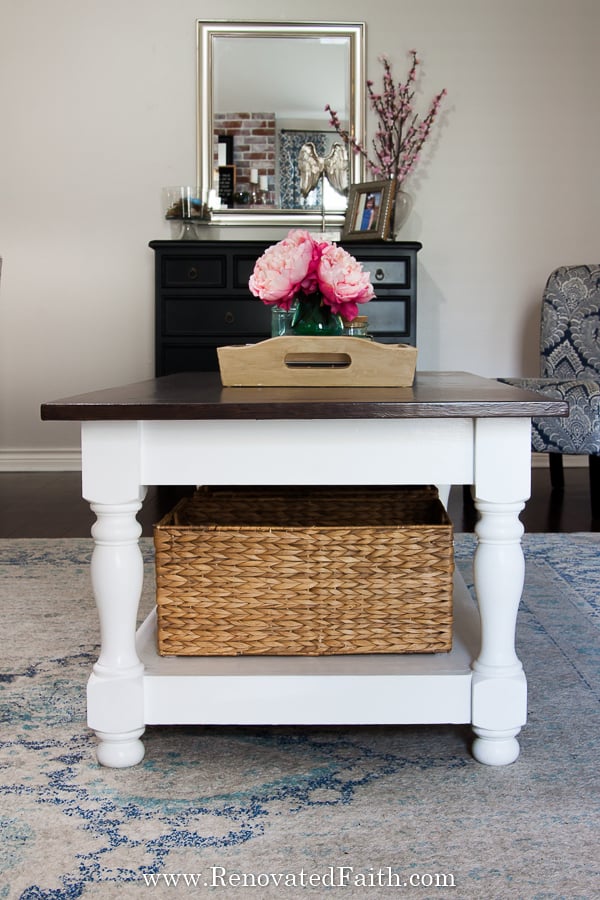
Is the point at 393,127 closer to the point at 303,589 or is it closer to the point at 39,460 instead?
the point at 39,460

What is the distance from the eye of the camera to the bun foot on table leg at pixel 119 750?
1.18 meters

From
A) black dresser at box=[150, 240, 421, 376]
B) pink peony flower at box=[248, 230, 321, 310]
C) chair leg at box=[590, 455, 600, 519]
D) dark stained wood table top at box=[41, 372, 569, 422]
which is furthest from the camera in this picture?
black dresser at box=[150, 240, 421, 376]

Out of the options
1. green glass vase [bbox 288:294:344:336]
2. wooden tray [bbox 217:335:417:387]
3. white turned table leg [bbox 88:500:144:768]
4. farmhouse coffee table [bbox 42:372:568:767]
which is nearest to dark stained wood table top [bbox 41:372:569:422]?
farmhouse coffee table [bbox 42:372:568:767]

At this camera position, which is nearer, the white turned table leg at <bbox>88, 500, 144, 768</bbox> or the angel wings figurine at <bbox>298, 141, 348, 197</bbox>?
the white turned table leg at <bbox>88, 500, 144, 768</bbox>

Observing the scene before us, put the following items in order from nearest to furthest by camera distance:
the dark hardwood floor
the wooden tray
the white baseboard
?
the wooden tray
the dark hardwood floor
the white baseboard

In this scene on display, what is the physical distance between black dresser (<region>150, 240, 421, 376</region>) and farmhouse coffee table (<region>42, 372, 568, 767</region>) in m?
2.43

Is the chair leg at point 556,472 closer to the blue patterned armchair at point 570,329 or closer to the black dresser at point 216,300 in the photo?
the blue patterned armchair at point 570,329

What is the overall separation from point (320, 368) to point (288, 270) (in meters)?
0.23

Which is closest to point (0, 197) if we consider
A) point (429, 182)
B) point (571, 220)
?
point (429, 182)

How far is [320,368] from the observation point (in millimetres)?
1393

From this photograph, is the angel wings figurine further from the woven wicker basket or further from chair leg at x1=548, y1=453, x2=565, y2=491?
the woven wicker basket

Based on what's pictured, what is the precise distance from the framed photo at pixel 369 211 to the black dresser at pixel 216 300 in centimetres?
11

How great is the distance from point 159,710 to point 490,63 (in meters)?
3.62

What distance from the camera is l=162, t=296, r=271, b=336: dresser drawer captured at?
3.58 meters
